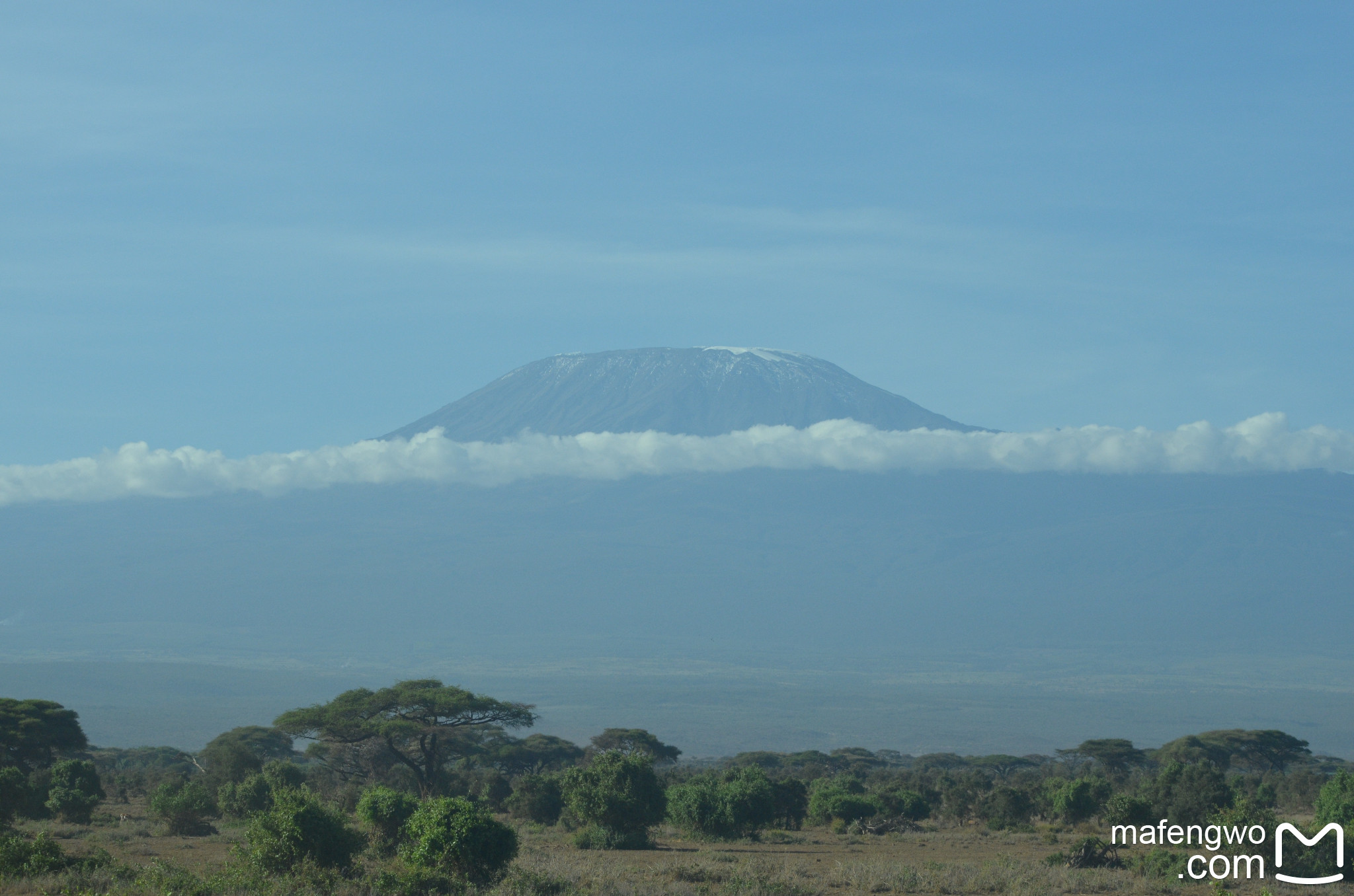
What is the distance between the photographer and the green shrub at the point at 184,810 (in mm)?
28750

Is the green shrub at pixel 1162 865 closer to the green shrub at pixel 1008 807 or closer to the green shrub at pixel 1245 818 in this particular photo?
the green shrub at pixel 1245 818

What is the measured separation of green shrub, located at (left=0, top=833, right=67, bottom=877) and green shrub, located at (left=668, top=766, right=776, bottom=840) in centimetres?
1481

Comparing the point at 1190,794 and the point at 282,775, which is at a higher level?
the point at 1190,794

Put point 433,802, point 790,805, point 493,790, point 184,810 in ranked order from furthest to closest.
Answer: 1. point 493,790
2. point 790,805
3. point 184,810
4. point 433,802

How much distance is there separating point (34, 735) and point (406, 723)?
1089 centimetres

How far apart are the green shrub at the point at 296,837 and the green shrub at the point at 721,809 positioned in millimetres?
12123

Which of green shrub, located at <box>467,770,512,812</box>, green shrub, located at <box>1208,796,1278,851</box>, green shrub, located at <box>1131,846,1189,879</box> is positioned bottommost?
green shrub, located at <box>467,770,512,812</box>

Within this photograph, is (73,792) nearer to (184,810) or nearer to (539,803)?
(184,810)

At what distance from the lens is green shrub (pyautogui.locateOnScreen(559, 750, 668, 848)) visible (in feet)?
92.9

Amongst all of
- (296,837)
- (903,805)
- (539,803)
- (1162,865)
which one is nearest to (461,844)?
(296,837)

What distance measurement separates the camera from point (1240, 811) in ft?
75.3

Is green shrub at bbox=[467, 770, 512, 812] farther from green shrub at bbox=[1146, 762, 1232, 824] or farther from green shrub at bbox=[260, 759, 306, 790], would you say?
green shrub at bbox=[1146, 762, 1232, 824]

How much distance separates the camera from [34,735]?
37.5 metres

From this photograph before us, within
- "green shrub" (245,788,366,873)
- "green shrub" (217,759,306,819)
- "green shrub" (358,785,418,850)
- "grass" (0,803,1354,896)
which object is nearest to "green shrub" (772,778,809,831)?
"grass" (0,803,1354,896)
